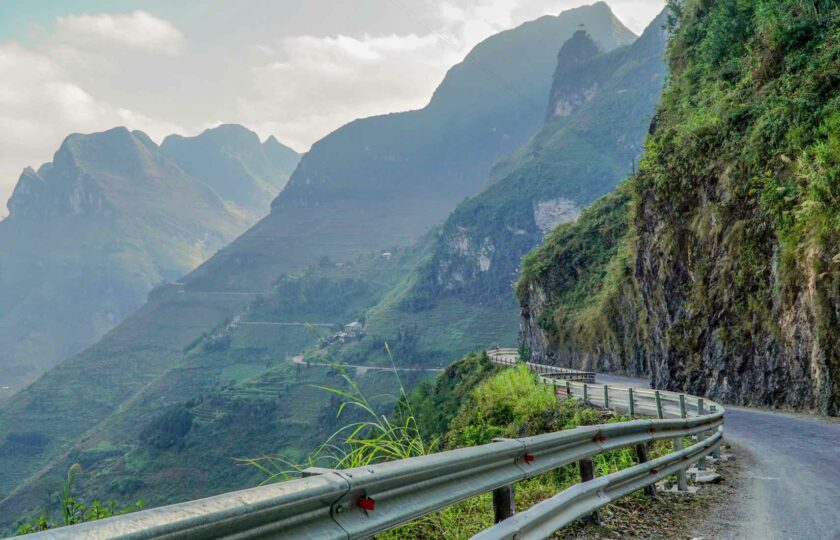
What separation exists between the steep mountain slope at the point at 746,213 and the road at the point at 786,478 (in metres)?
2.03

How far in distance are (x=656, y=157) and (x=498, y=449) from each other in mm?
22190

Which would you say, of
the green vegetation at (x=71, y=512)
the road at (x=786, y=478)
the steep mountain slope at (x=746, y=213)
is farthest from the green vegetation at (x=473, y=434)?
the steep mountain slope at (x=746, y=213)

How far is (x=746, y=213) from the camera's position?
1759 centimetres

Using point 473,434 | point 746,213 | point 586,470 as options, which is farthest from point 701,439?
point 746,213

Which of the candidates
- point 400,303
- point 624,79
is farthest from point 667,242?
point 624,79

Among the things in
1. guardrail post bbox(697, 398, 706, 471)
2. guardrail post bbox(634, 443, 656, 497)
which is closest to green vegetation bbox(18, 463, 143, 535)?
guardrail post bbox(634, 443, 656, 497)

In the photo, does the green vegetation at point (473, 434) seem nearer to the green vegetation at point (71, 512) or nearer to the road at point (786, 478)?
the green vegetation at point (71, 512)

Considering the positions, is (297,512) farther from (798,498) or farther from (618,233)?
(618,233)

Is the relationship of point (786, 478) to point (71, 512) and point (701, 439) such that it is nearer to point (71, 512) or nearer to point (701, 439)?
point (701, 439)

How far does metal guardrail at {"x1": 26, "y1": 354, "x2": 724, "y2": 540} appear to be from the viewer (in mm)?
1818

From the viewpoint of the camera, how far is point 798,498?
703 cm

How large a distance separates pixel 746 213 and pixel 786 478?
11.1 metres

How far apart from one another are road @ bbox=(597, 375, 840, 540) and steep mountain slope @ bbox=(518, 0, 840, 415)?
2.03 m

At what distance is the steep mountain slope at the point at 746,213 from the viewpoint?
565 inches
